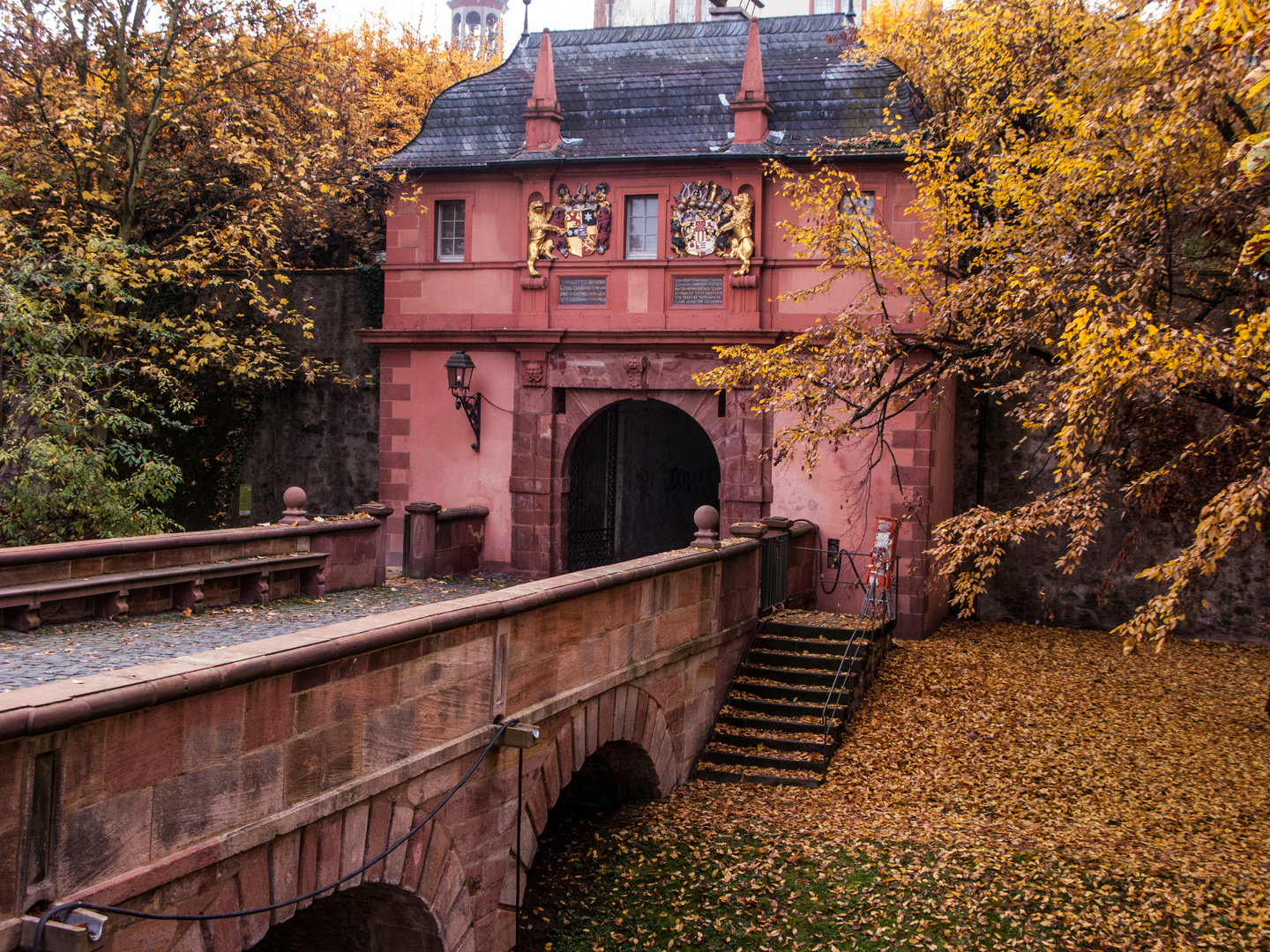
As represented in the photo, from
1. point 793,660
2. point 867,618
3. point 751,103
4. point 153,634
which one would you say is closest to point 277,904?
point 153,634

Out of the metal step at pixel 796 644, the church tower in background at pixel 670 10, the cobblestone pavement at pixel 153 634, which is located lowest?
the metal step at pixel 796 644

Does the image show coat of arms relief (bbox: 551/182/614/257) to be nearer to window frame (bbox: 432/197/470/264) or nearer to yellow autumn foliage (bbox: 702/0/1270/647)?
window frame (bbox: 432/197/470/264)

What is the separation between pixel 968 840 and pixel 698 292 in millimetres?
8241

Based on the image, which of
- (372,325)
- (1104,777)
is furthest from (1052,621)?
(372,325)

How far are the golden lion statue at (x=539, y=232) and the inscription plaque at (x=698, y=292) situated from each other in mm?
1885

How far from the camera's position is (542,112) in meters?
16.0

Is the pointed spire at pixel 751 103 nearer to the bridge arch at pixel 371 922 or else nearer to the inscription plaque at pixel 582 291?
the inscription plaque at pixel 582 291

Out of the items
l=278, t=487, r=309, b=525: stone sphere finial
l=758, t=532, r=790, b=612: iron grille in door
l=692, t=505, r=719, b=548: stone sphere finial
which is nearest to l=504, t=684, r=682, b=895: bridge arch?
l=692, t=505, r=719, b=548: stone sphere finial

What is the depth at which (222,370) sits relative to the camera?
18141mm

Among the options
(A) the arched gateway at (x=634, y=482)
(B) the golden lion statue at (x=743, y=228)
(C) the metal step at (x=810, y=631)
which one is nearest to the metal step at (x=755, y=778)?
(C) the metal step at (x=810, y=631)

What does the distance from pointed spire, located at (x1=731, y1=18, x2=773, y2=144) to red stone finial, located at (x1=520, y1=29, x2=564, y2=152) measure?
259 centimetres

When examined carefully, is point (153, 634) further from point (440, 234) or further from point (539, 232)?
point (440, 234)

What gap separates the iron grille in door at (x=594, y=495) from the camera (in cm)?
1730

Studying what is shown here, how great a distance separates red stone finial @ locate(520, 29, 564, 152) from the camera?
1599 centimetres
